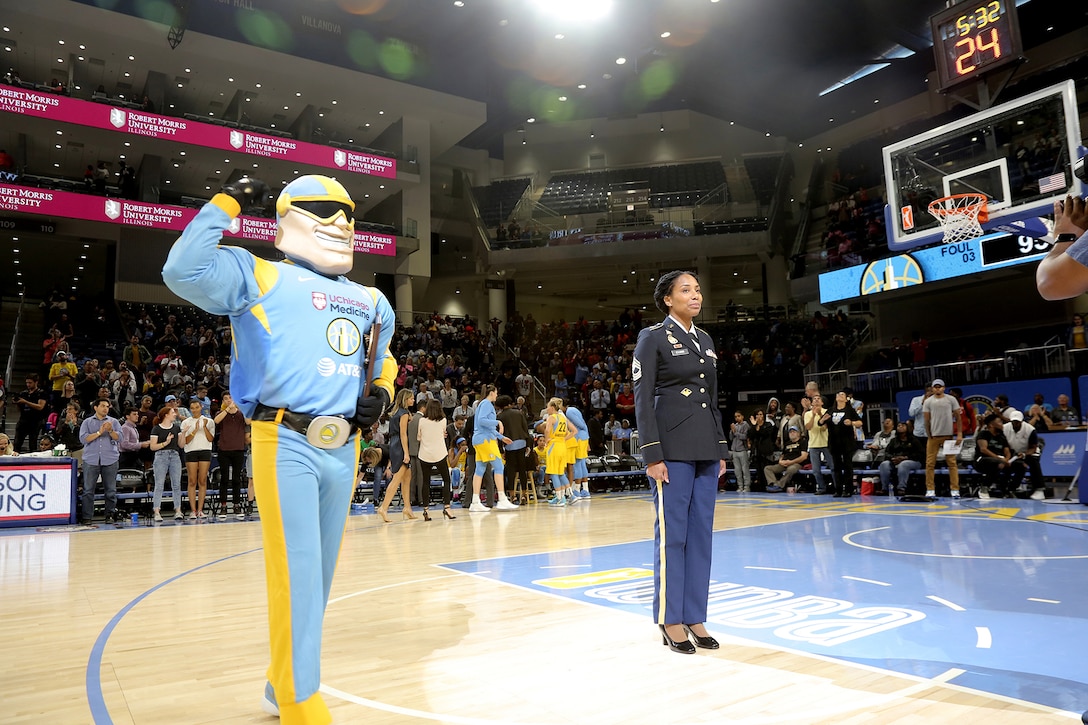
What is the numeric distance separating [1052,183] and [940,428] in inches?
181

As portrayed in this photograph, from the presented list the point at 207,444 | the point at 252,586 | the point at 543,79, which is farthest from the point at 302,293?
the point at 543,79

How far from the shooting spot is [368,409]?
2748 millimetres

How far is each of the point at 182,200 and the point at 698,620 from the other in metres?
24.1

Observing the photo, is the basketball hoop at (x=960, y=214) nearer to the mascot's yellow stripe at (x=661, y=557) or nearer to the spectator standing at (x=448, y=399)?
the mascot's yellow stripe at (x=661, y=557)

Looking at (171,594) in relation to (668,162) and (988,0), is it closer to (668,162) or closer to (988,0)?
(988,0)

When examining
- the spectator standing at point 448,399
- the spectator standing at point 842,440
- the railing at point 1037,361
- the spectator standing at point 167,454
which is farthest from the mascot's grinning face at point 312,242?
the railing at point 1037,361

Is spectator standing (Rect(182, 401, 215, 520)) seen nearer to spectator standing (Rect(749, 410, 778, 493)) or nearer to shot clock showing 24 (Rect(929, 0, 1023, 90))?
spectator standing (Rect(749, 410, 778, 493))

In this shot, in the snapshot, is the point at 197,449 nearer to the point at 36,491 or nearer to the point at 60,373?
the point at 36,491

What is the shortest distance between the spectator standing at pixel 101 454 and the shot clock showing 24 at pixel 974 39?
12.8m

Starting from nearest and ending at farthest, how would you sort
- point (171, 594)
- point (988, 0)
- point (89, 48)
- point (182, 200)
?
point (171, 594) < point (988, 0) < point (89, 48) < point (182, 200)

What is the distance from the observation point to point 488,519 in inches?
404

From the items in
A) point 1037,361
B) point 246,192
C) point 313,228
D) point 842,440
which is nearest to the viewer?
point 246,192

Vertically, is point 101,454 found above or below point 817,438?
above

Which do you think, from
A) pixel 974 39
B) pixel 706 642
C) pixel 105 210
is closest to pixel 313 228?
pixel 706 642
